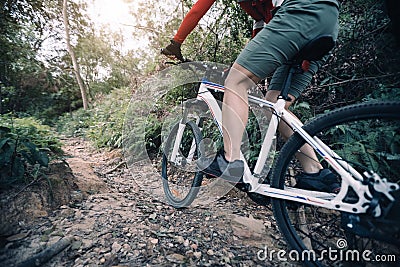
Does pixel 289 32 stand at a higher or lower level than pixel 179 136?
higher

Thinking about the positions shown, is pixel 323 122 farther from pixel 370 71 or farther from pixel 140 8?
pixel 140 8

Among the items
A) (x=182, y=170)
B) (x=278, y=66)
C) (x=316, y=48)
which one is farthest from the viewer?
(x=182, y=170)

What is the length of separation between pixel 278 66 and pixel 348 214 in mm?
972

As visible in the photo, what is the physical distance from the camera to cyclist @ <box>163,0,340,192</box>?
1.39 m

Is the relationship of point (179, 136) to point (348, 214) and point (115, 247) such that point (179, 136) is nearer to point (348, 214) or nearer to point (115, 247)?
point (115, 247)

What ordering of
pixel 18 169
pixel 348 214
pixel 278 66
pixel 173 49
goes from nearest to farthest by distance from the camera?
pixel 348 214
pixel 278 66
pixel 173 49
pixel 18 169

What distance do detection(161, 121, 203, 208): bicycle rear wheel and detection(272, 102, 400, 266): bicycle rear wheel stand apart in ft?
2.82

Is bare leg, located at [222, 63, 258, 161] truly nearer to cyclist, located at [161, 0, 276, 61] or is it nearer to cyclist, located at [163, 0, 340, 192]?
cyclist, located at [163, 0, 340, 192]

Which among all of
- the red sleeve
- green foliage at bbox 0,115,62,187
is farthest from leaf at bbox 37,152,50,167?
the red sleeve

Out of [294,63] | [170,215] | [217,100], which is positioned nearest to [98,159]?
[170,215]

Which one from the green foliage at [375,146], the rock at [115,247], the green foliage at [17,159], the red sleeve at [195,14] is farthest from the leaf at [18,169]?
the green foliage at [375,146]

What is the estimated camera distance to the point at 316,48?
4.57ft

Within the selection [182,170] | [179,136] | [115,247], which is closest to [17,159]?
[115,247]

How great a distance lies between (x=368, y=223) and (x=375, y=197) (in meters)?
0.16
